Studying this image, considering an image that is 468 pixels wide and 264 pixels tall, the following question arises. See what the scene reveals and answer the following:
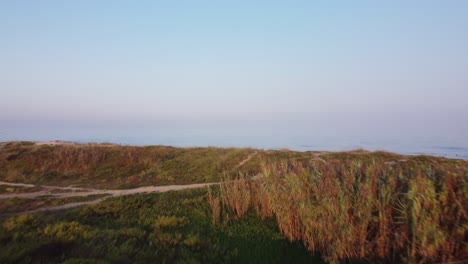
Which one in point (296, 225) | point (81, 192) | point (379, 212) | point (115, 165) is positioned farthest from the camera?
point (115, 165)

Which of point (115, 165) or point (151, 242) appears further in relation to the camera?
point (115, 165)

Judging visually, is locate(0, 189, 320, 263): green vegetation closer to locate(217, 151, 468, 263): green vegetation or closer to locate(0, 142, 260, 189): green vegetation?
locate(217, 151, 468, 263): green vegetation

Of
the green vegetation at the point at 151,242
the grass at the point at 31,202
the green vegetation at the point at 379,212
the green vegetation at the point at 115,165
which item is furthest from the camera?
the green vegetation at the point at 115,165

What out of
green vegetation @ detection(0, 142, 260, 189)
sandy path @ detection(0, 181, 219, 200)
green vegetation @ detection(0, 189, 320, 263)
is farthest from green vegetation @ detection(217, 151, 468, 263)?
green vegetation @ detection(0, 142, 260, 189)

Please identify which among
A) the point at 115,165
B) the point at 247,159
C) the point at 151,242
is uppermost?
the point at 247,159

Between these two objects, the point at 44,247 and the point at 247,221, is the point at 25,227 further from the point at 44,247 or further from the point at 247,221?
the point at 247,221

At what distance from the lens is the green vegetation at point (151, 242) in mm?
5406

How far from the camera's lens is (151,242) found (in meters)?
6.22

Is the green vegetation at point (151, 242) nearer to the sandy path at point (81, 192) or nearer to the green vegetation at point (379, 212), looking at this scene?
the green vegetation at point (379, 212)

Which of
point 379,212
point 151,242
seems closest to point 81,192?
point 151,242

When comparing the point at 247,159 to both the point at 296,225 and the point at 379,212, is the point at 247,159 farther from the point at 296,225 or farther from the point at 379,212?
the point at 379,212

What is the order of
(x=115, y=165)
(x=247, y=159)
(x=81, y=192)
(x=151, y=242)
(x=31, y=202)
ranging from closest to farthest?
(x=151, y=242) → (x=31, y=202) → (x=81, y=192) → (x=247, y=159) → (x=115, y=165)

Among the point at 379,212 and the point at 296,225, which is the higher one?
the point at 379,212

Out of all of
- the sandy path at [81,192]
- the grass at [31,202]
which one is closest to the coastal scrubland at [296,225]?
the grass at [31,202]
